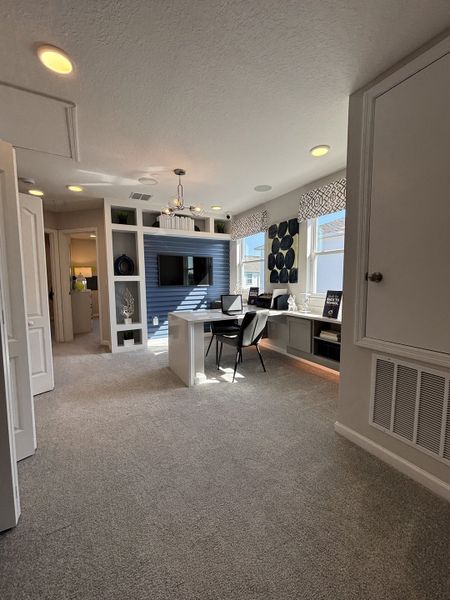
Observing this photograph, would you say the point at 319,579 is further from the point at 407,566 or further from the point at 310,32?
the point at 310,32

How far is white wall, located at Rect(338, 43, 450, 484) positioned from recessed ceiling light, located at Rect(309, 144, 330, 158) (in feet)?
2.50

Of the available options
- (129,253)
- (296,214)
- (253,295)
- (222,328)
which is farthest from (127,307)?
(296,214)

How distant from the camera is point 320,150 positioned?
269 centimetres

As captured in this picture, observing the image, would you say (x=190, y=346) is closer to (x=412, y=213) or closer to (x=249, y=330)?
(x=249, y=330)

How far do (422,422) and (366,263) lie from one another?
1.04 meters

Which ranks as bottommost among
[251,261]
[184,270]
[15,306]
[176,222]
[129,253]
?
[15,306]

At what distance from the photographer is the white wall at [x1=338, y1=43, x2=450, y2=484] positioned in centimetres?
183

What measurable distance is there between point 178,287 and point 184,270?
0.36 m

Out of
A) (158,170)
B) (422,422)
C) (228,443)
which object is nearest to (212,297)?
(158,170)

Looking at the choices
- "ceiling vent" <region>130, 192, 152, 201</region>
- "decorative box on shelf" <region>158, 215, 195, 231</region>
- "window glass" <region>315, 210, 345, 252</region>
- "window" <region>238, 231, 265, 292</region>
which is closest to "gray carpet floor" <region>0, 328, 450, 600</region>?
"window glass" <region>315, 210, 345, 252</region>

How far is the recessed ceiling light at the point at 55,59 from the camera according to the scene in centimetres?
147

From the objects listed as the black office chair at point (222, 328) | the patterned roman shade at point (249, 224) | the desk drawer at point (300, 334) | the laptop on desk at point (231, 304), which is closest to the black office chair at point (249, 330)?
the black office chair at point (222, 328)

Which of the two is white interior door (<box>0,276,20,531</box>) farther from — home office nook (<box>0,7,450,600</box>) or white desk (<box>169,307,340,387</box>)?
white desk (<box>169,307,340,387</box>)

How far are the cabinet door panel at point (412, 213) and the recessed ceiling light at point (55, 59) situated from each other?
1.94 metres
